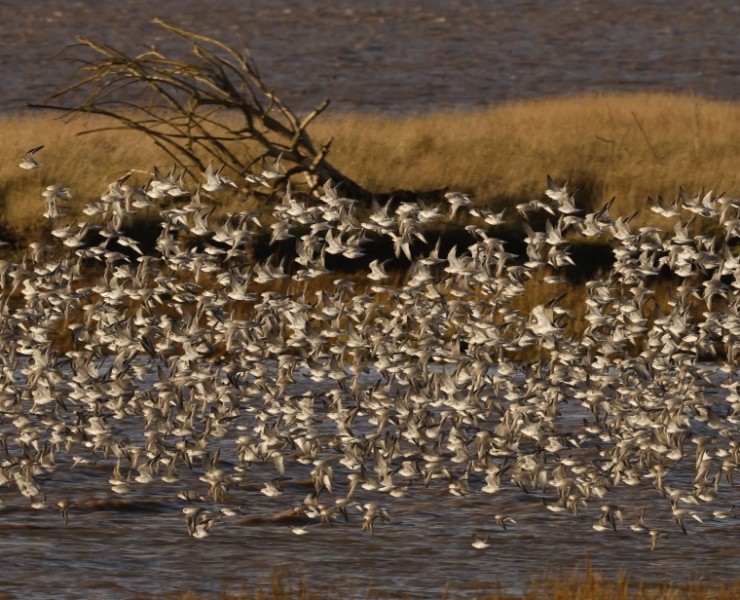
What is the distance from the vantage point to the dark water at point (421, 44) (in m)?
58.0

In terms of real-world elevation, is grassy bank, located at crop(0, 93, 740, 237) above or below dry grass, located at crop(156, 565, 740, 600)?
above

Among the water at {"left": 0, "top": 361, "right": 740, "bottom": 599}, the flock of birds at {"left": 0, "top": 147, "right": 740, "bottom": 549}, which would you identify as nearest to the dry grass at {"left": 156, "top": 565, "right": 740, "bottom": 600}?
the water at {"left": 0, "top": 361, "right": 740, "bottom": 599}

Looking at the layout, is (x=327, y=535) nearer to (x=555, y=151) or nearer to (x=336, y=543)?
(x=336, y=543)

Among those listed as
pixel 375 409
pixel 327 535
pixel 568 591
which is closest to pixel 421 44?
pixel 375 409

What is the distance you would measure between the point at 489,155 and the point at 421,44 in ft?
144

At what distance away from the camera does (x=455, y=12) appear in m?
91.5

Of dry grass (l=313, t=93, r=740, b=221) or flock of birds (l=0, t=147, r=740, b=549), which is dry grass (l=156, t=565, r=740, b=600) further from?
dry grass (l=313, t=93, r=740, b=221)

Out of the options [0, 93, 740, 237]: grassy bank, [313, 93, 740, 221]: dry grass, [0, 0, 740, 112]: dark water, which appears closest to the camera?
[0, 93, 740, 237]: grassy bank

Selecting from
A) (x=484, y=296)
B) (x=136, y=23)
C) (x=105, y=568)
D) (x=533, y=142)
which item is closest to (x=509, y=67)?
(x=136, y=23)

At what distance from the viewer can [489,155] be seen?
31859mm

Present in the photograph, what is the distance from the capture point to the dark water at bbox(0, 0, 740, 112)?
58.0 m

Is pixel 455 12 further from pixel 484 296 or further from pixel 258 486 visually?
pixel 258 486

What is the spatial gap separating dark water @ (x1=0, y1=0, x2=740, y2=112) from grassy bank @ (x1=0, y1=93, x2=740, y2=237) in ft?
51.4

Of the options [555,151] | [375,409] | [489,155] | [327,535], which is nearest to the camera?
[327,535]
